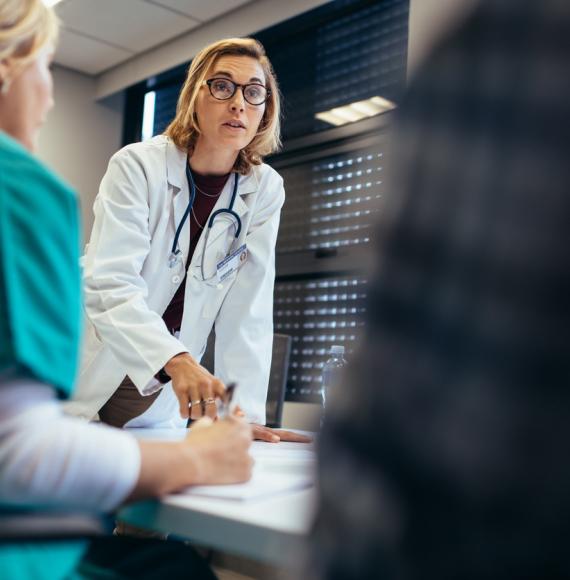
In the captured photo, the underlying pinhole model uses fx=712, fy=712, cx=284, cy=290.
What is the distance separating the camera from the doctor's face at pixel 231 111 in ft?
5.85

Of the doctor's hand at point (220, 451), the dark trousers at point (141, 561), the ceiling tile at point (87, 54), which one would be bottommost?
the dark trousers at point (141, 561)

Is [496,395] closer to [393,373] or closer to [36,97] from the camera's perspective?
[393,373]

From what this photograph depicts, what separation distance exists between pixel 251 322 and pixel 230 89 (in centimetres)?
61

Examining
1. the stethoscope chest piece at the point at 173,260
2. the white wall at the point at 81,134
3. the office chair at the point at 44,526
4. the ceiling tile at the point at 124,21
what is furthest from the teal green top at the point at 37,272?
the white wall at the point at 81,134

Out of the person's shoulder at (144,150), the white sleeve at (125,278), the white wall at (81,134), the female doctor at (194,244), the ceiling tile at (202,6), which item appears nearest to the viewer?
the white sleeve at (125,278)

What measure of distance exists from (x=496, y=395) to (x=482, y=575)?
0.09 meters

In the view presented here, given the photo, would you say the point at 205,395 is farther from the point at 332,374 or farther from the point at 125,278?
the point at 332,374

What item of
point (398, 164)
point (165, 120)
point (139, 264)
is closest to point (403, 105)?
point (398, 164)

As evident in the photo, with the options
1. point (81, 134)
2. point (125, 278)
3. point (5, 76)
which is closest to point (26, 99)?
point (5, 76)

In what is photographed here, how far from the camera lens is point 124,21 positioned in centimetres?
371

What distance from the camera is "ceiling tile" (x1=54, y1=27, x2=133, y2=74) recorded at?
3.99 meters

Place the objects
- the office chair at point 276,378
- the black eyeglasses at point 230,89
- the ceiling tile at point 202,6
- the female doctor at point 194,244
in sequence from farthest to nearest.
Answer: the ceiling tile at point 202,6 < the office chair at point 276,378 < the black eyeglasses at point 230,89 < the female doctor at point 194,244

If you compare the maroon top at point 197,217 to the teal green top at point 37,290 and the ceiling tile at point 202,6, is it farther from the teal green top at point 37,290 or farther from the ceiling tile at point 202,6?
the ceiling tile at point 202,6

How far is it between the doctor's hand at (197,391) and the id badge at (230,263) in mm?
475
